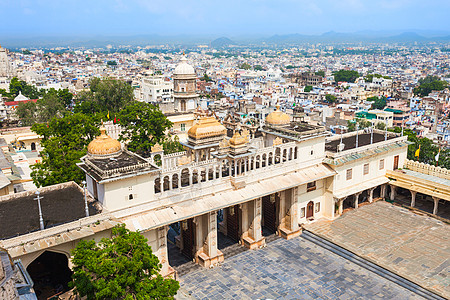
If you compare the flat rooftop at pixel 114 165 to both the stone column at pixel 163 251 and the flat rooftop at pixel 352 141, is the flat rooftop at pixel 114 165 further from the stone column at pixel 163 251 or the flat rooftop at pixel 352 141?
the flat rooftop at pixel 352 141

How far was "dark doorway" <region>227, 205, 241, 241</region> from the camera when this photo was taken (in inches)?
1081

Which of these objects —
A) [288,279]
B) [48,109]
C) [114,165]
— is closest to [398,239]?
[288,279]

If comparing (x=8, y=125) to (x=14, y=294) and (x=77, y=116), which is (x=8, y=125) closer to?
(x=77, y=116)

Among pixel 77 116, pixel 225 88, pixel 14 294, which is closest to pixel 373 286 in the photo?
pixel 14 294

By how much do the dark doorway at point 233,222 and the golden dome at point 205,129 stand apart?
18.1 feet

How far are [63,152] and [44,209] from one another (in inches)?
378

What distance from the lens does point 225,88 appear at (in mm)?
122938

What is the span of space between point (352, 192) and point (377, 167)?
4.13 m

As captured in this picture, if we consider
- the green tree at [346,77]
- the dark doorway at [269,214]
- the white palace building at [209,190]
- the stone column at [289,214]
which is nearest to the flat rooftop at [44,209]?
the white palace building at [209,190]

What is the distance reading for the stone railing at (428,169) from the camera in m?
31.8

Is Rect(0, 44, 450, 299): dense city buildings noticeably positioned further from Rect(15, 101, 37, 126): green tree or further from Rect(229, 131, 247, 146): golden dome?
Rect(15, 101, 37, 126): green tree

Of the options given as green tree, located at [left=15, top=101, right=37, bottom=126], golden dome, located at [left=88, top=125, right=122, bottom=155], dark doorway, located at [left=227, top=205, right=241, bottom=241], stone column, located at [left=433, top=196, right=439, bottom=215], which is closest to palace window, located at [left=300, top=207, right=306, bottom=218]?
dark doorway, located at [left=227, top=205, right=241, bottom=241]

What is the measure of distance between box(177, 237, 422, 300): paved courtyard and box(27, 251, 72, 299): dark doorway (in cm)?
635

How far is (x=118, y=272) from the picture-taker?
16203 mm
